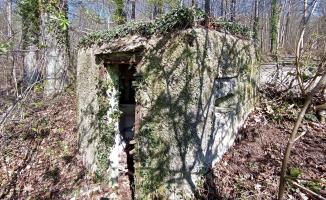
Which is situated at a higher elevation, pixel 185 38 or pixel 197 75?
pixel 185 38

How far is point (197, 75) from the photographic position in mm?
4434

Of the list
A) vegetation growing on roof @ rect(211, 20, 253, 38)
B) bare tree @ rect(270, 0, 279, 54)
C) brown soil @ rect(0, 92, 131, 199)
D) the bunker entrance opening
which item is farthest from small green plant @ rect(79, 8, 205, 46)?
bare tree @ rect(270, 0, 279, 54)

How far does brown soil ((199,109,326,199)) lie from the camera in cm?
438

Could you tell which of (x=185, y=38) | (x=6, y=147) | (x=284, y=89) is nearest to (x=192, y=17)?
(x=185, y=38)

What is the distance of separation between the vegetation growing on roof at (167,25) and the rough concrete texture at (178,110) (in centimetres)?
12

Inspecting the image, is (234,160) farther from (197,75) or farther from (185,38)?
(185,38)

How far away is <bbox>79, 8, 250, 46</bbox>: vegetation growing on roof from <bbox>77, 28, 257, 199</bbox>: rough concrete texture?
0.41 ft

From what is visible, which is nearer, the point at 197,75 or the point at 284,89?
the point at 197,75

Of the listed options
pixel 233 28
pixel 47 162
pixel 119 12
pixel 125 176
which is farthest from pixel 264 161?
pixel 119 12

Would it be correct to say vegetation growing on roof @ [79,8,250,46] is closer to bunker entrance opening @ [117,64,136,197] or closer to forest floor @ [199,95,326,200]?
bunker entrance opening @ [117,64,136,197]

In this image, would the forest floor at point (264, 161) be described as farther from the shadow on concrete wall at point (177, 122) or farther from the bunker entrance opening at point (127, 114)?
the bunker entrance opening at point (127, 114)

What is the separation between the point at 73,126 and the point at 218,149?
13.0 feet

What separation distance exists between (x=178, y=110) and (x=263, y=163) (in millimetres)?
1764

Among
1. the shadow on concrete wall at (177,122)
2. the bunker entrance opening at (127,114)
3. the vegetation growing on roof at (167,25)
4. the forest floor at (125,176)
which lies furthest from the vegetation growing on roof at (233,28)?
the bunker entrance opening at (127,114)
